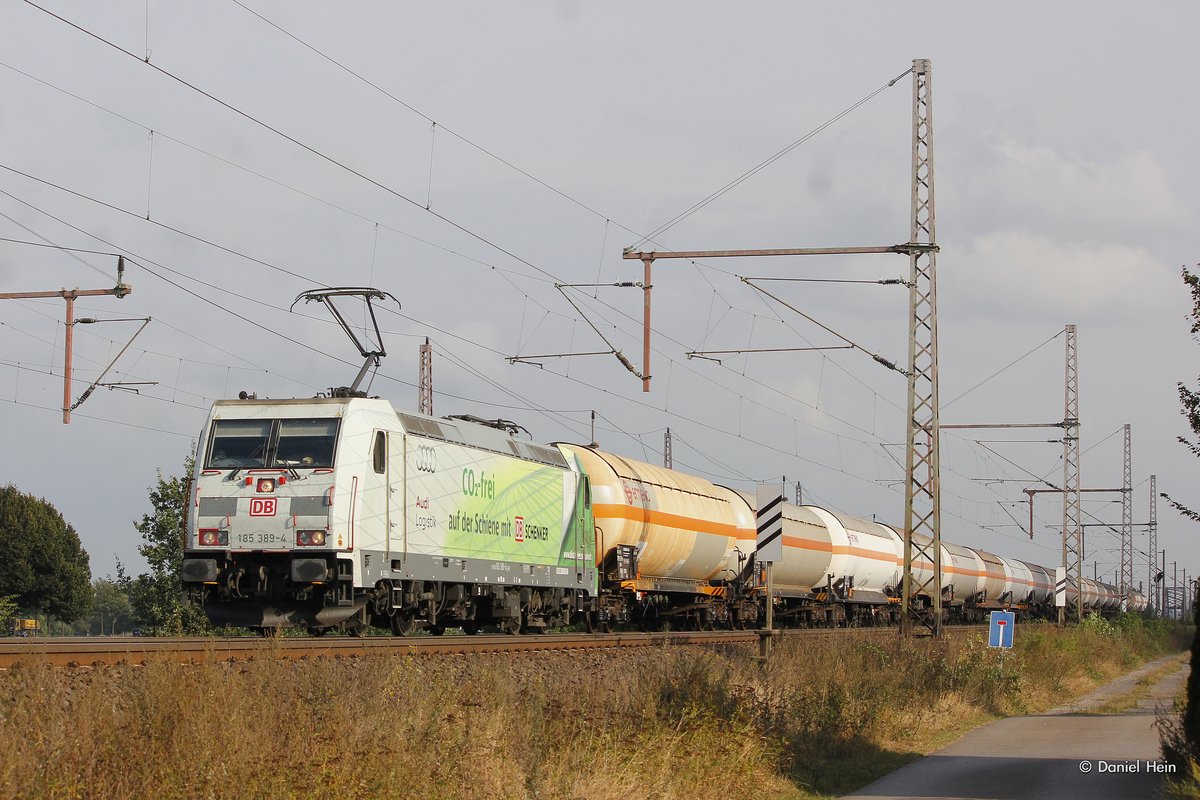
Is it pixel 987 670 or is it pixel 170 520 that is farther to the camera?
pixel 170 520

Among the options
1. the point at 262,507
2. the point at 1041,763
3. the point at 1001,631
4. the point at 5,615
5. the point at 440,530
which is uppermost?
the point at 262,507

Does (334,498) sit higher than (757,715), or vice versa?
(334,498)

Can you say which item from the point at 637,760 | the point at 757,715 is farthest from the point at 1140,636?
the point at 637,760

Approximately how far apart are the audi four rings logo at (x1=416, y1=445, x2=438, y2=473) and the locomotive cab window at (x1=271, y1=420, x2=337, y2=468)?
2.08 m

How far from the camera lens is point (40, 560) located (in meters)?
81.4

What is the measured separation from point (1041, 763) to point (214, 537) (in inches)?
479

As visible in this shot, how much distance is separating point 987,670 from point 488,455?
32.4 ft

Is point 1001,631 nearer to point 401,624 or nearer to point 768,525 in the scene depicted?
point 768,525

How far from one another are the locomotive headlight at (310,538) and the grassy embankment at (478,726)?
3.81 metres

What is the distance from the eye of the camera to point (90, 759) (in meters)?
9.25

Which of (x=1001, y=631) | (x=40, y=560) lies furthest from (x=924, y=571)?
(x=40, y=560)

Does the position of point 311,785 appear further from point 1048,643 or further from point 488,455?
point 1048,643

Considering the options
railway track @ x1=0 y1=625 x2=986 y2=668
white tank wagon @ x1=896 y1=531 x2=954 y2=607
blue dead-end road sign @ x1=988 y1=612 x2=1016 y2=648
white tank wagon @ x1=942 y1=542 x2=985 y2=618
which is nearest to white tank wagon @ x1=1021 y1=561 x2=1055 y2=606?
white tank wagon @ x1=942 y1=542 x2=985 y2=618

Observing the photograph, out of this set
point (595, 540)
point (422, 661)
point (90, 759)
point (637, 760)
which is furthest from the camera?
point (595, 540)
